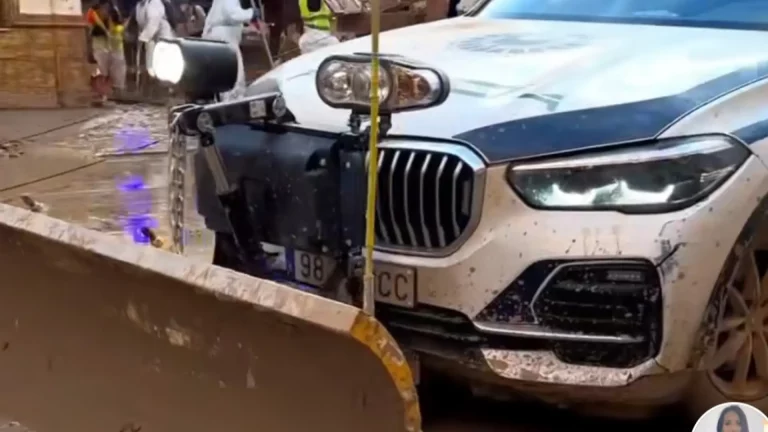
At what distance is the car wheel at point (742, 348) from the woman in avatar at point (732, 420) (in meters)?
0.67

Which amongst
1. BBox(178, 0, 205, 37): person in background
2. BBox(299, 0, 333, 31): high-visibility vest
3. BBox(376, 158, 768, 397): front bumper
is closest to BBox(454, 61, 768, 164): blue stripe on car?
BBox(376, 158, 768, 397): front bumper

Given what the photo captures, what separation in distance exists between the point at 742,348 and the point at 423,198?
113 centimetres

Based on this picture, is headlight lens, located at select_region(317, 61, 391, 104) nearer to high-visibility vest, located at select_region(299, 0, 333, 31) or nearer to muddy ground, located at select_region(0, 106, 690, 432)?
muddy ground, located at select_region(0, 106, 690, 432)

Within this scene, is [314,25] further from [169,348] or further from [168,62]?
[169,348]

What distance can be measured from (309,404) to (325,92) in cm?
120

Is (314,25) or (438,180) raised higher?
(438,180)

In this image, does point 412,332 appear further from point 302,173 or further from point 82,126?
point 82,126

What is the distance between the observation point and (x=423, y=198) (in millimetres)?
3512

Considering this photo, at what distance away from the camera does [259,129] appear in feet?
13.2

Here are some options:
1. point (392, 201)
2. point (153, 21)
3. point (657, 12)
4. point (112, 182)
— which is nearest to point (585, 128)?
point (392, 201)

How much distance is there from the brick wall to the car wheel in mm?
13386

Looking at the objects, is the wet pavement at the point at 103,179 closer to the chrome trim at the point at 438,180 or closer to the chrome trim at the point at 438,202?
the chrome trim at the point at 438,180

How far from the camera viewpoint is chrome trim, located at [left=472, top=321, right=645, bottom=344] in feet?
10.9
